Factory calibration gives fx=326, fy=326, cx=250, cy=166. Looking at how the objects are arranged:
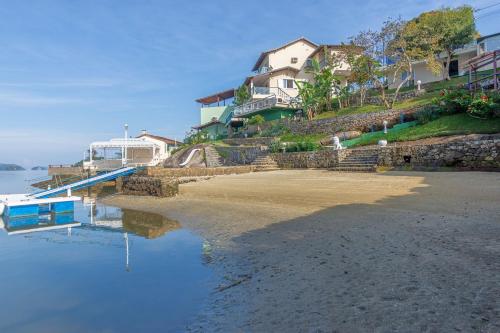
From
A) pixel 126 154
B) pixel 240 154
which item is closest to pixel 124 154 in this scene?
pixel 126 154

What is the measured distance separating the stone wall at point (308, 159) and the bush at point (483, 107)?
737 cm

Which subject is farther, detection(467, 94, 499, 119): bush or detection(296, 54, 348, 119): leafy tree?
detection(296, 54, 348, 119): leafy tree

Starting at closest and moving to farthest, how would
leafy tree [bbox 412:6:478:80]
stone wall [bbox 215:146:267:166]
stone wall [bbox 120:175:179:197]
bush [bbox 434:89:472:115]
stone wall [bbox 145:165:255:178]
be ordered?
1. stone wall [bbox 120:175:179:197]
2. bush [bbox 434:89:472:115]
3. stone wall [bbox 145:165:255:178]
4. stone wall [bbox 215:146:267:166]
5. leafy tree [bbox 412:6:478:80]

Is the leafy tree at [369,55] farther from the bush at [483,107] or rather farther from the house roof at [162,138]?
the house roof at [162,138]

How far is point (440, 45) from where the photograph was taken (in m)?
35.5

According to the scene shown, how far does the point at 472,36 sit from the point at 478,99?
2277 cm

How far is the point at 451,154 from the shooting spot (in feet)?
51.2

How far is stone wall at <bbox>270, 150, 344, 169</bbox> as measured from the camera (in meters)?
20.8

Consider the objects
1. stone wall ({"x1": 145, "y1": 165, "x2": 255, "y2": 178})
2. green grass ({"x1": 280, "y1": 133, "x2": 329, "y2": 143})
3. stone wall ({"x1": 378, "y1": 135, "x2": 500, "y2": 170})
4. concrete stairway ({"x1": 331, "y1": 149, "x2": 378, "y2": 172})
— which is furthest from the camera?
green grass ({"x1": 280, "y1": 133, "x2": 329, "y2": 143})

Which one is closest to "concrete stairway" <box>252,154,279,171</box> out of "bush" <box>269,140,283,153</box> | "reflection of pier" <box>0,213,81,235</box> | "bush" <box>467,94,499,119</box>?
"bush" <box>269,140,283,153</box>

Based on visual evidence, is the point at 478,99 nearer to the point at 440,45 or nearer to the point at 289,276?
the point at 289,276

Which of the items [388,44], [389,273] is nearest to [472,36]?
[388,44]

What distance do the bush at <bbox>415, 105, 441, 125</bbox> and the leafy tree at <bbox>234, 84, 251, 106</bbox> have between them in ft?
95.1

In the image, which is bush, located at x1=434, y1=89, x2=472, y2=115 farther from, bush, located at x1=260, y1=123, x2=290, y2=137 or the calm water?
the calm water
